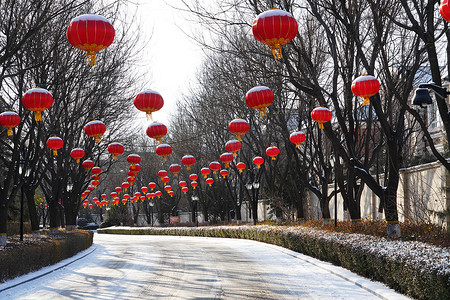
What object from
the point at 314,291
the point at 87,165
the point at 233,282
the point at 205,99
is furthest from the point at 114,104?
the point at 314,291

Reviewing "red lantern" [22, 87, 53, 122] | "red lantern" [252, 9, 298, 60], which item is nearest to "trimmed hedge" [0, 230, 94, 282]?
"red lantern" [22, 87, 53, 122]

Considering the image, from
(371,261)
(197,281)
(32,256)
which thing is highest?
(32,256)

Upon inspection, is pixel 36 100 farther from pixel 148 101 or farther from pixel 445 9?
pixel 445 9

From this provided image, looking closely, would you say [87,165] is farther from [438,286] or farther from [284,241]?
[438,286]

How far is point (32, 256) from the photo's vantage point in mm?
Answer: 14625

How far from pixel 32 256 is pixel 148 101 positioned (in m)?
6.22

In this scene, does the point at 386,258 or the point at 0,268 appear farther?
the point at 0,268

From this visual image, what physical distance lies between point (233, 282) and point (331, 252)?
4.24 metres

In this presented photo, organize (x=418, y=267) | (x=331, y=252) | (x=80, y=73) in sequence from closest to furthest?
(x=418, y=267), (x=331, y=252), (x=80, y=73)

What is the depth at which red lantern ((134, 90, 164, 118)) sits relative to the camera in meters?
13.0

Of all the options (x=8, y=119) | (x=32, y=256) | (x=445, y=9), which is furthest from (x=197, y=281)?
(x=445, y=9)

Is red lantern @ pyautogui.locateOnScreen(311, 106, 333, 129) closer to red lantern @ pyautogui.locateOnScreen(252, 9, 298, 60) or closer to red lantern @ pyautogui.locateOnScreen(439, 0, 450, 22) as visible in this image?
red lantern @ pyautogui.locateOnScreen(252, 9, 298, 60)

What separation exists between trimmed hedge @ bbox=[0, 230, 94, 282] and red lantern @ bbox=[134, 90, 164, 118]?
210 inches

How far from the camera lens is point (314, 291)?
412 inches
